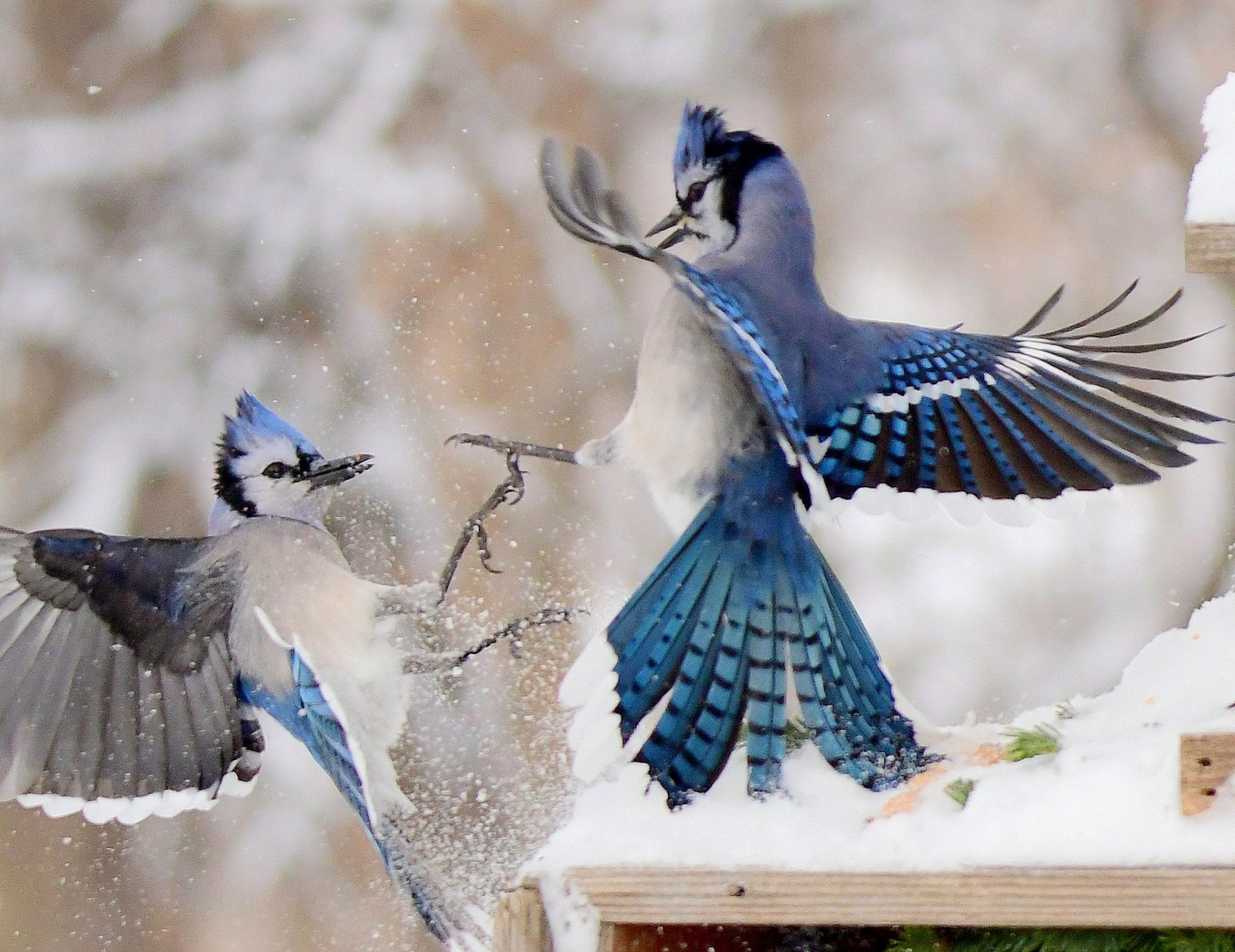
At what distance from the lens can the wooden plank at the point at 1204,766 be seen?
4.15 ft

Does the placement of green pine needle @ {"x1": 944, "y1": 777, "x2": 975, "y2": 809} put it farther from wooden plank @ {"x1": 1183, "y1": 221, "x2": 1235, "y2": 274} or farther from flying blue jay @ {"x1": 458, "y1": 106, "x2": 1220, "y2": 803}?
wooden plank @ {"x1": 1183, "y1": 221, "x2": 1235, "y2": 274}

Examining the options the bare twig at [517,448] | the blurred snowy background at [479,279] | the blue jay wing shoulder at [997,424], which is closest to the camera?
the blue jay wing shoulder at [997,424]

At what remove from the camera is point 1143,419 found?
1734 millimetres

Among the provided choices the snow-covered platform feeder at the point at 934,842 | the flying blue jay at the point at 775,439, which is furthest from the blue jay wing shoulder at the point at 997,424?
the snow-covered platform feeder at the point at 934,842

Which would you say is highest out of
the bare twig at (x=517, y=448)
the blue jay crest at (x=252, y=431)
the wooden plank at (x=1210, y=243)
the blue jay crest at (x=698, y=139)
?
the blue jay crest at (x=698, y=139)

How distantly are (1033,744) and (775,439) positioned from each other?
46 centimetres

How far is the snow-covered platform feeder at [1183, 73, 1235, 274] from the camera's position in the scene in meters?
1.27

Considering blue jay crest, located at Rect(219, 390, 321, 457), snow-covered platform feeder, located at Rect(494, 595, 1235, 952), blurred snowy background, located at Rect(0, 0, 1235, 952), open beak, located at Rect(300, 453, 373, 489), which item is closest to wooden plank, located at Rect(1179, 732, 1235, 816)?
snow-covered platform feeder, located at Rect(494, 595, 1235, 952)

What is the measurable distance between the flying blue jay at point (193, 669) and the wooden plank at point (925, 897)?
1.37 ft

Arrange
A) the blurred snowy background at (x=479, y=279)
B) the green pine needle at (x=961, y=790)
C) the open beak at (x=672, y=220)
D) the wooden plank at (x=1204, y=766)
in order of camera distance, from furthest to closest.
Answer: the blurred snowy background at (x=479, y=279) < the open beak at (x=672, y=220) < the green pine needle at (x=961, y=790) < the wooden plank at (x=1204, y=766)

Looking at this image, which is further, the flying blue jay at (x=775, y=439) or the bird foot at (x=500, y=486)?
the bird foot at (x=500, y=486)

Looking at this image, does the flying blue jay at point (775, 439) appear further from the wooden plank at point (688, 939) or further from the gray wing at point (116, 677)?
the gray wing at point (116, 677)

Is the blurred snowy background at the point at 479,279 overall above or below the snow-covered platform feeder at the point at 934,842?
above

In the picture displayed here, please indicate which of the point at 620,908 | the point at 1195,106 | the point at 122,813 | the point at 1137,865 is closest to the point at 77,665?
the point at 122,813
